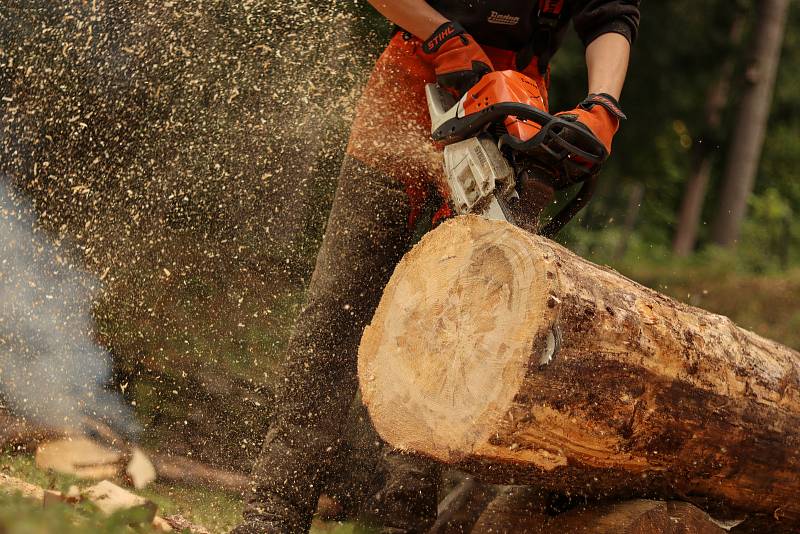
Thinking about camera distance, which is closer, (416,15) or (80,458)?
(416,15)

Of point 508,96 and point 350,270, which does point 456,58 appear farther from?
point 350,270

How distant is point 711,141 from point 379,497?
12.1 m

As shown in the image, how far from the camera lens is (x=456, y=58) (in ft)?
8.39

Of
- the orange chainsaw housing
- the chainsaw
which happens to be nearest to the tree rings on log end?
the chainsaw

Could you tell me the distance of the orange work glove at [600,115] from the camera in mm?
2355

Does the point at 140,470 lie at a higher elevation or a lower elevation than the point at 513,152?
lower

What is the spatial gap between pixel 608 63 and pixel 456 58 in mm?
584

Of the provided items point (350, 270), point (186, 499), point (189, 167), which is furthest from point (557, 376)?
point (189, 167)

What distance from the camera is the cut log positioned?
77.1 inches

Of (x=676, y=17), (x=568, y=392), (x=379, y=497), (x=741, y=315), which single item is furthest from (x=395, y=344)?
(x=676, y=17)

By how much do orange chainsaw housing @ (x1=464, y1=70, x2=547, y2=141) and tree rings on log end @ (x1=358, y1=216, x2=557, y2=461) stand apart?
32 centimetres

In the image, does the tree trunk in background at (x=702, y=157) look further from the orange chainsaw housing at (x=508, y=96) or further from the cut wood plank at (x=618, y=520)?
the orange chainsaw housing at (x=508, y=96)

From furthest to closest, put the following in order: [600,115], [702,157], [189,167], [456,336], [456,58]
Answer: [702,157]
[189,167]
[456,58]
[600,115]
[456,336]

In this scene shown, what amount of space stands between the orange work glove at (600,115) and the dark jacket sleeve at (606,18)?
1.73ft
